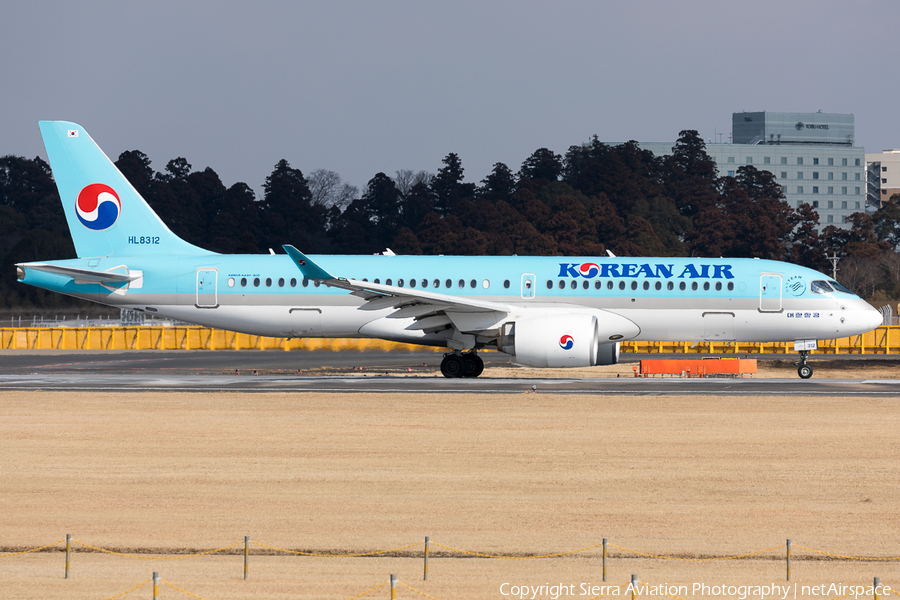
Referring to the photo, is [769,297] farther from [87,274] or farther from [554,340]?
[87,274]

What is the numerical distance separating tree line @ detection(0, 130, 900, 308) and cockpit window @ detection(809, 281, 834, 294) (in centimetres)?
6108

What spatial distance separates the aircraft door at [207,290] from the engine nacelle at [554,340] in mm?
9760

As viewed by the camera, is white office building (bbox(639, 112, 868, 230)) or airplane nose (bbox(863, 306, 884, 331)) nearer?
airplane nose (bbox(863, 306, 884, 331))

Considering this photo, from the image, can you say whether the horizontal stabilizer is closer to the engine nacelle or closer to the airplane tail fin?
the airplane tail fin

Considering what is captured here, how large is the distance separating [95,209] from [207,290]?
508cm

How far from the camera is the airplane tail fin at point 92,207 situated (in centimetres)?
3422

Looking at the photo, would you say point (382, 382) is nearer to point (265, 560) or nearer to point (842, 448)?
point (842, 448)

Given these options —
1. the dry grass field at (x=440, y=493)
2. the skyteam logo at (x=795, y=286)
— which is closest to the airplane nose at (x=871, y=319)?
the skyteam logo at (x=795, y=286)

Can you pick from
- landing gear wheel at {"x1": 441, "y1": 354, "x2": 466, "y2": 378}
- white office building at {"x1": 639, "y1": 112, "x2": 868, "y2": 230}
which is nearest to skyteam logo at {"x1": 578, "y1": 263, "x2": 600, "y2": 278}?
landing gear wheel at {"x1": 441, "y1": 354, "x2": 466, "y2": 378}

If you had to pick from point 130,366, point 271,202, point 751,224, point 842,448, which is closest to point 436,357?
point 130,366

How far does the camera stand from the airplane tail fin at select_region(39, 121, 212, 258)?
112 ft

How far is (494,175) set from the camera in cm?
13000

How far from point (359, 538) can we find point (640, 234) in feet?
314

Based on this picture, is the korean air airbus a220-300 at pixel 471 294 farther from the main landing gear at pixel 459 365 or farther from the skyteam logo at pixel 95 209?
the skyteam logo at pixel 95 209
